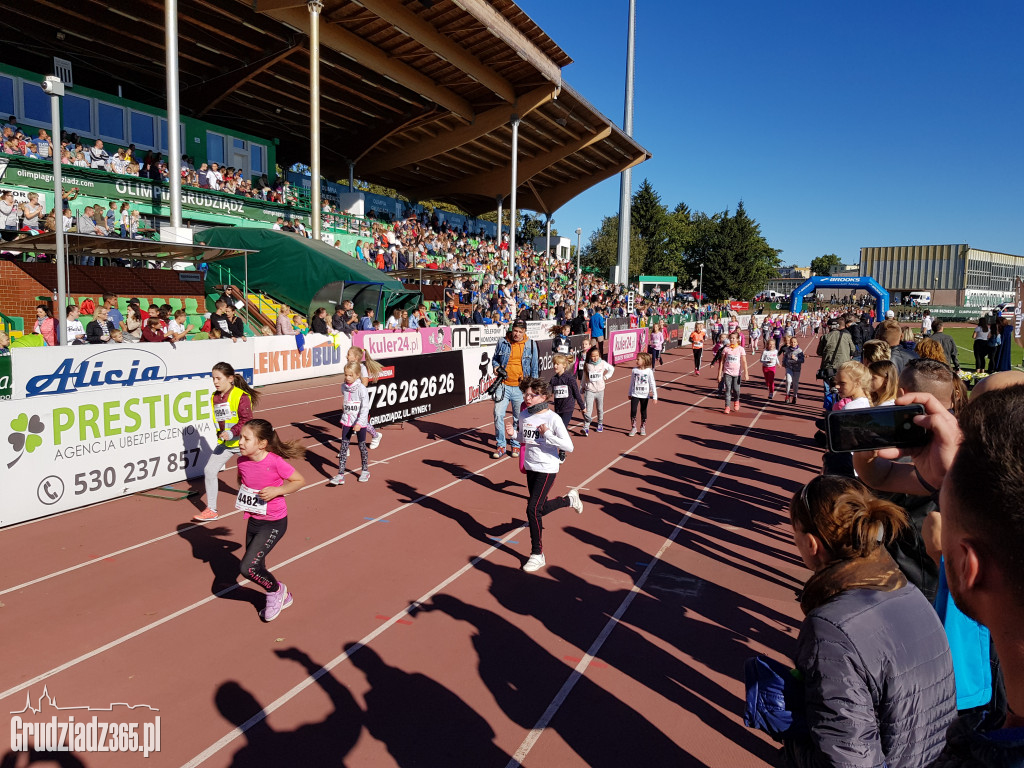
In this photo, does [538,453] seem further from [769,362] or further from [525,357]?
[769,362]

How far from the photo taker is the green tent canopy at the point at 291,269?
23.6 m

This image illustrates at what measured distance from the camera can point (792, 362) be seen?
18.0 meters

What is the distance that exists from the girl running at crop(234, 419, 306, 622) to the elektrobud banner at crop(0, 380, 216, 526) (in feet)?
12.4

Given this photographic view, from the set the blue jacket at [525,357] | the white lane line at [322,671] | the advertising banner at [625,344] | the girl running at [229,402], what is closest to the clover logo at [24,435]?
the girl running at [229,402]

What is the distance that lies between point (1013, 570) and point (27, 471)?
9411 millimetres

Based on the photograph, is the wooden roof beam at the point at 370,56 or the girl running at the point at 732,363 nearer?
the girl running at the point at 732,363

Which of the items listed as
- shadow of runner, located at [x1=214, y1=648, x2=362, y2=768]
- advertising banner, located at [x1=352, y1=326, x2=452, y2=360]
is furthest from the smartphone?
advertising banner, located at [x1=352, y1=326, x2=452, y2=360]

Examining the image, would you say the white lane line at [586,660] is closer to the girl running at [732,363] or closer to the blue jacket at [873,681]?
the blue jacket at [873,681]

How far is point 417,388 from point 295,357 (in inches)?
270

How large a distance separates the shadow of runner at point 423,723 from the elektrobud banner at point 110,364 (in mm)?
7656

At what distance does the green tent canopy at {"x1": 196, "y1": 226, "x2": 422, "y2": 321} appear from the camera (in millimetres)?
23562

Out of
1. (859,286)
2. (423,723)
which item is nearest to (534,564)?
(423,723)

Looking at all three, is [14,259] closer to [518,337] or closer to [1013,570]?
[518,337]

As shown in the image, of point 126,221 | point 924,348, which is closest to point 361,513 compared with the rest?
point 924,348
